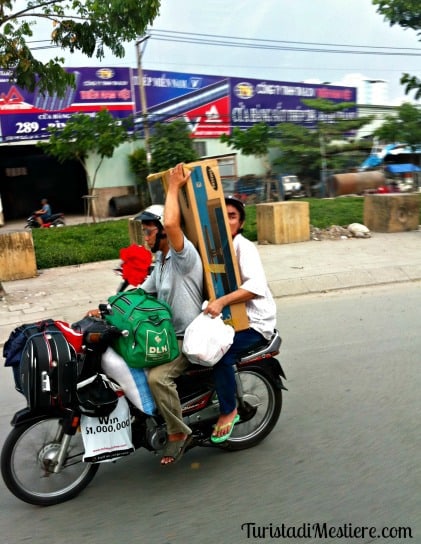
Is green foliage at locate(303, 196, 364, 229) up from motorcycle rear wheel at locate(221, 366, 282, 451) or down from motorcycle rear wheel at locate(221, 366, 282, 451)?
up

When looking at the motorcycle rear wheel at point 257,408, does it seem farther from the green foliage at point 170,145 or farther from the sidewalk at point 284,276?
the green foliage at point 170,145

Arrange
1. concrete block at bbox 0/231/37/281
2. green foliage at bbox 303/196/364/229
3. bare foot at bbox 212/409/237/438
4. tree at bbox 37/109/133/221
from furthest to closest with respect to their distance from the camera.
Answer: tree at bbox 37/109/133/221 → green foliage at bbox 303/196/364/229 → concrete block at bbox 0/231/37/281 → bare foot at bbox 212/409/237/438

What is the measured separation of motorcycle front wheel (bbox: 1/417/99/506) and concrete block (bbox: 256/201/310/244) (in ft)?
25.0

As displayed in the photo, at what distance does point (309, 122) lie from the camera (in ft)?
77.5

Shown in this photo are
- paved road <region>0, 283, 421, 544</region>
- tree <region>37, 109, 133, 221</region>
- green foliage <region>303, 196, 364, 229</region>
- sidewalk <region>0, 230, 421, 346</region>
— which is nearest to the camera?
paved road <region>0, 283, 421, 544</region>

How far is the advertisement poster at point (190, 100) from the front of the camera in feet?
69.6

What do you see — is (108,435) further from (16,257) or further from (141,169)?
(141,169)

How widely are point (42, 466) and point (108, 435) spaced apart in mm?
396

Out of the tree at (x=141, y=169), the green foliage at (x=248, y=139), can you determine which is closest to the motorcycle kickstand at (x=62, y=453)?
the green foliage at (x=248, y=139)

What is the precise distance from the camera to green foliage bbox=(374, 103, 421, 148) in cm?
1423

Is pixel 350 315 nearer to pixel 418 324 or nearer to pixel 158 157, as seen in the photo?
pixel 418 324

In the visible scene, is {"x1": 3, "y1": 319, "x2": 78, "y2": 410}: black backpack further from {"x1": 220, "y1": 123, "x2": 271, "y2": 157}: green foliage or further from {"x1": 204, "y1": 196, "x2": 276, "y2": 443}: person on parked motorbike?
{"x1": 220, "y1": 123, "x2": 271, "y2": 157}: green foliage

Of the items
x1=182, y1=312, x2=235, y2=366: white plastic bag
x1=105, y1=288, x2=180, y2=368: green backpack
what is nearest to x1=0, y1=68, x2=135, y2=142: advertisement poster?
x1=105, y1=288, x2=180, y2=368: green backpack

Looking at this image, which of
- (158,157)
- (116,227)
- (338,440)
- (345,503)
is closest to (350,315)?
(338,440)
